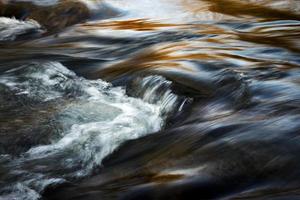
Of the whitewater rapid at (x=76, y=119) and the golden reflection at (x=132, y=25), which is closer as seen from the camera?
the whitewater rapid at (x=76, y=119)

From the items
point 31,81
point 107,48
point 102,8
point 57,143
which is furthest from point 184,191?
point 102,8

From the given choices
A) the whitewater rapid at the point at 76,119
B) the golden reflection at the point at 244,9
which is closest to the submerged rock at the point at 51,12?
the golden reflection at the point at 244,9

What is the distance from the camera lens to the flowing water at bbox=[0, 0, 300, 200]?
11.7ft

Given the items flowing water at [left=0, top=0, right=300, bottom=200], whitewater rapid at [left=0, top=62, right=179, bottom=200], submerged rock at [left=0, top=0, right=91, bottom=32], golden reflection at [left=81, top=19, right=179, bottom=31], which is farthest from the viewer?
submerged rock at [left=0, top=0, right=91, bottom=32]

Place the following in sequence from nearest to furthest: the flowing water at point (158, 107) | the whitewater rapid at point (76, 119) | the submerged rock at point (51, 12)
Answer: the flowing water at point (158, 107)
the whitewater rapid at point (76, 119)
the submerged rock at point (51, 12)

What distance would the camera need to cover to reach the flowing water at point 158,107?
3561 mm

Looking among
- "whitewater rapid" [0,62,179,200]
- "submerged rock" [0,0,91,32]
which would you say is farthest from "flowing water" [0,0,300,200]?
"submerged rock" [0,0,91,32]

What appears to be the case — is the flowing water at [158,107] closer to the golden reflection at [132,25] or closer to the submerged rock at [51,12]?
the golden reflection at [132,25]

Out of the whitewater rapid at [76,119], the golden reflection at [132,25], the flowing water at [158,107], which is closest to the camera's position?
the flowing water at [158,107]

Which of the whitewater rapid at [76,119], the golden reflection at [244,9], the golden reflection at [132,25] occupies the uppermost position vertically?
the golden reflection at [244,9]

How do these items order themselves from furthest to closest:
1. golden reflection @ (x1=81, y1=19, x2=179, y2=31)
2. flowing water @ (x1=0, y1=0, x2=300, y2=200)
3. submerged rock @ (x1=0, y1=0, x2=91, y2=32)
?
submerged rock @ (x1=0, y1=0, x2=91, y2=32) < golden reflection @ (x1=81, y1=19, x2=179, y2=31) < flowing water @ (x1=0, y1=0, x2=300, y2=200)

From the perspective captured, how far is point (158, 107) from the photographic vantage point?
18.1 ft

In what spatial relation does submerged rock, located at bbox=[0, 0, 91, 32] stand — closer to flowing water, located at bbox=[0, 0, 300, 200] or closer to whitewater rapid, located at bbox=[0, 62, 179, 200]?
flowing water, located at bbox=[0, 0, 300, 200]

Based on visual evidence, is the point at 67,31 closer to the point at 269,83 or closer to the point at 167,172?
the point at 269,83
